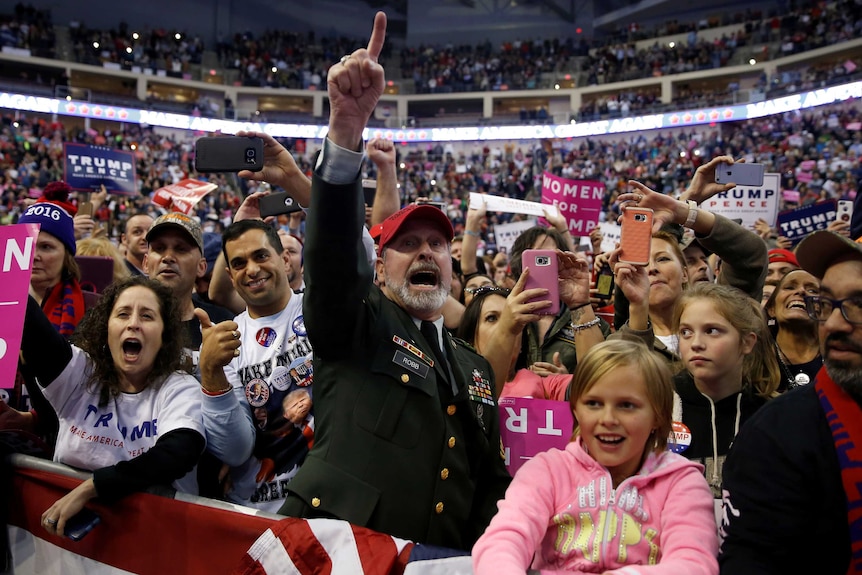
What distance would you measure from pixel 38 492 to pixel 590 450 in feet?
6.85

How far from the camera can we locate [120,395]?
2693 millimetres

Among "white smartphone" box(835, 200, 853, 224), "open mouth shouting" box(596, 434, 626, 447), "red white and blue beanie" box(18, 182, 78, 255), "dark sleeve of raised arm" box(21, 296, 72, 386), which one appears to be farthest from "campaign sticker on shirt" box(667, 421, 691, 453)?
"white smartphone" box(835, 200, 853, 224)

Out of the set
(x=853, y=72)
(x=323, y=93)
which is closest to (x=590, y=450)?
(x=853, y=72)

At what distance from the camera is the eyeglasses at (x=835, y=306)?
5.14 ft

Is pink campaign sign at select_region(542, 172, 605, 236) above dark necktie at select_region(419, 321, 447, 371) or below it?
above

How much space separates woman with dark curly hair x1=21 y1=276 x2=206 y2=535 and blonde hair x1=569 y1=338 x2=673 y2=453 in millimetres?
1393

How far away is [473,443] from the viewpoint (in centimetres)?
223

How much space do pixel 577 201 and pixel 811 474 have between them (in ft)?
18.0

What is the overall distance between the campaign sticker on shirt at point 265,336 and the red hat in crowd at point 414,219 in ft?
2.72

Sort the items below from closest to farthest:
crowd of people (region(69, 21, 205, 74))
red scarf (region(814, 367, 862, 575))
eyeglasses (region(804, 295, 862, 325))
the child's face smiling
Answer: red scarf (region(814, 367, 862, 575)) < eyeglasses (region(804, 295, 862, 325)) < the child's face smiling < crowd of people (region(69, 21, 205, 74))

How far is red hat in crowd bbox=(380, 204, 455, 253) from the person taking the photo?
2.20 metres

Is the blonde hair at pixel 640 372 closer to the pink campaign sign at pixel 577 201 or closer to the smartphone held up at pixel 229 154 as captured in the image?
the smartphone held up at pixel 229 154

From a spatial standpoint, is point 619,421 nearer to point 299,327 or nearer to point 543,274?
point 543,274

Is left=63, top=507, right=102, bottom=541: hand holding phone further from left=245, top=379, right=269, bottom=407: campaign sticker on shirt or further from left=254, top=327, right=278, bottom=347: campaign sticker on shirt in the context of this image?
left=254, top=327, right=278, bottom=347: campaign sticker on shirt
